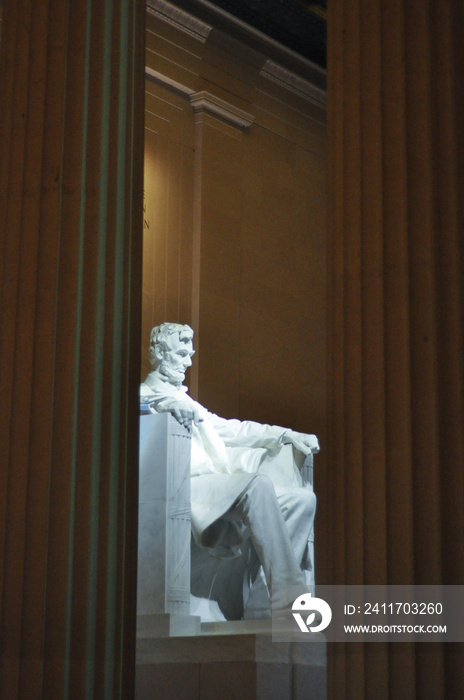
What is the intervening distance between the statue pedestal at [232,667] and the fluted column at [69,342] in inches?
59.7

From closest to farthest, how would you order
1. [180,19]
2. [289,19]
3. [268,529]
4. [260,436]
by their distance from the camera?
1. [268,529]
2. [260,436]
3. [180,19]
4. [289,19]

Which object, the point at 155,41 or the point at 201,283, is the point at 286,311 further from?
the point at 155,41

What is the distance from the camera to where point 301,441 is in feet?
24.9

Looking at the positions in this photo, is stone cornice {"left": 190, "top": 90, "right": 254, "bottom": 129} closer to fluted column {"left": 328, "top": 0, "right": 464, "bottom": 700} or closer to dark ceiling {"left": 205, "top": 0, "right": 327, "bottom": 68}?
dark ceiling {"left": 205, "top": 0, "right": 327, "bottom": 68}

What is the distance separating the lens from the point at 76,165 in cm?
493

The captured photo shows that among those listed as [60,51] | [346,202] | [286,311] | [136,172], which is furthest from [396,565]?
[286,311]

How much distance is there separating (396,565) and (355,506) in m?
0.28

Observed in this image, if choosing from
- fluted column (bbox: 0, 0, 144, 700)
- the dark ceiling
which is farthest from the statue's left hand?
the dark ceiling

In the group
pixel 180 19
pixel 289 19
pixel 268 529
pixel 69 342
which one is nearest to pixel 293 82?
pixel 289 19

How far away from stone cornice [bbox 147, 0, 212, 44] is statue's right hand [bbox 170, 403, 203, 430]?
4721 mm

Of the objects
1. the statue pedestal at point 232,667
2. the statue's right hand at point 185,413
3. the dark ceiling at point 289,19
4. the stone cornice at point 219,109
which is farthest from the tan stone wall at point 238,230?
the statue pedestal at point 232,667

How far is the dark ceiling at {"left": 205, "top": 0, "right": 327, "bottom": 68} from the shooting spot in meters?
10.6

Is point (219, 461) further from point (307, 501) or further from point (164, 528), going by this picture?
point (164, 528)

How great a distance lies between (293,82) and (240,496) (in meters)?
5.97
